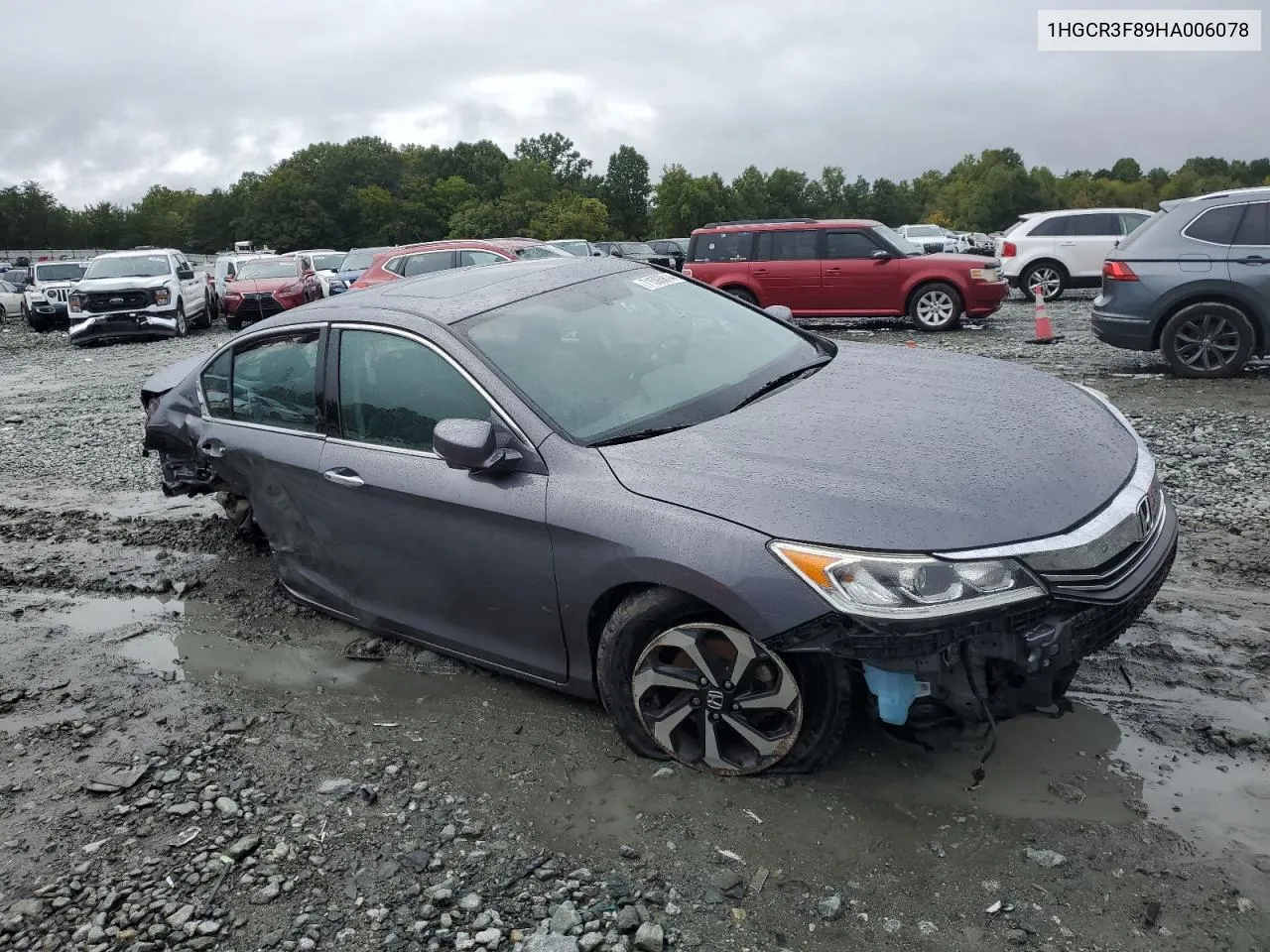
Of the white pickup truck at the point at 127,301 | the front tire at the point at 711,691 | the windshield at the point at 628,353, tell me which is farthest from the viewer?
the white pickup truck at the point at 127,301

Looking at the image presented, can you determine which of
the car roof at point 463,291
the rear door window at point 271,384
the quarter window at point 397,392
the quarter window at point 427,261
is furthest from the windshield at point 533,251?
the quarter window at point 397,392

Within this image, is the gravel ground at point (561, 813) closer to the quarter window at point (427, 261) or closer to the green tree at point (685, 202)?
the quarter window at point (427, 261)

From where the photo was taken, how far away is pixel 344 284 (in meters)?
22.1

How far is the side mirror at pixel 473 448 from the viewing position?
3.51 metres

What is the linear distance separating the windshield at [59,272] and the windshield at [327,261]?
5.47 meters

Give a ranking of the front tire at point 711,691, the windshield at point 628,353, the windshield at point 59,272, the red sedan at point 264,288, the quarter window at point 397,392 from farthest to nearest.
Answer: the windshield at point 59,272 → the red sedan at point 264,288 → the quarter window at point 397,392 → the windshield at point 628,353 → the front tire at point 711,691

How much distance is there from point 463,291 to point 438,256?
11.8 metres

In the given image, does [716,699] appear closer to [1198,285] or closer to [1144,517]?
[1144,517]

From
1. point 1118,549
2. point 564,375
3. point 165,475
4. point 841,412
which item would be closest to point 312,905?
point 564,375

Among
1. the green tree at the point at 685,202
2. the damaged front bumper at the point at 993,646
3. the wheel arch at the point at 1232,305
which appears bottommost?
the damaged front bumper at the point at 993,646

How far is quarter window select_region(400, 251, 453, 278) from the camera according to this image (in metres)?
15.5

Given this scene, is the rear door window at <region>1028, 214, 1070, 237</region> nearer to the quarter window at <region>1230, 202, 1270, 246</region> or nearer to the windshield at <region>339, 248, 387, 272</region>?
the quarter window at <region>1230, 202, 1270, 246</region>

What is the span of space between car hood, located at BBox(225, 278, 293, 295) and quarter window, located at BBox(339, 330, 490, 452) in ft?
59.6

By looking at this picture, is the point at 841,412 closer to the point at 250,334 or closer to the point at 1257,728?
the point at 1257,728
